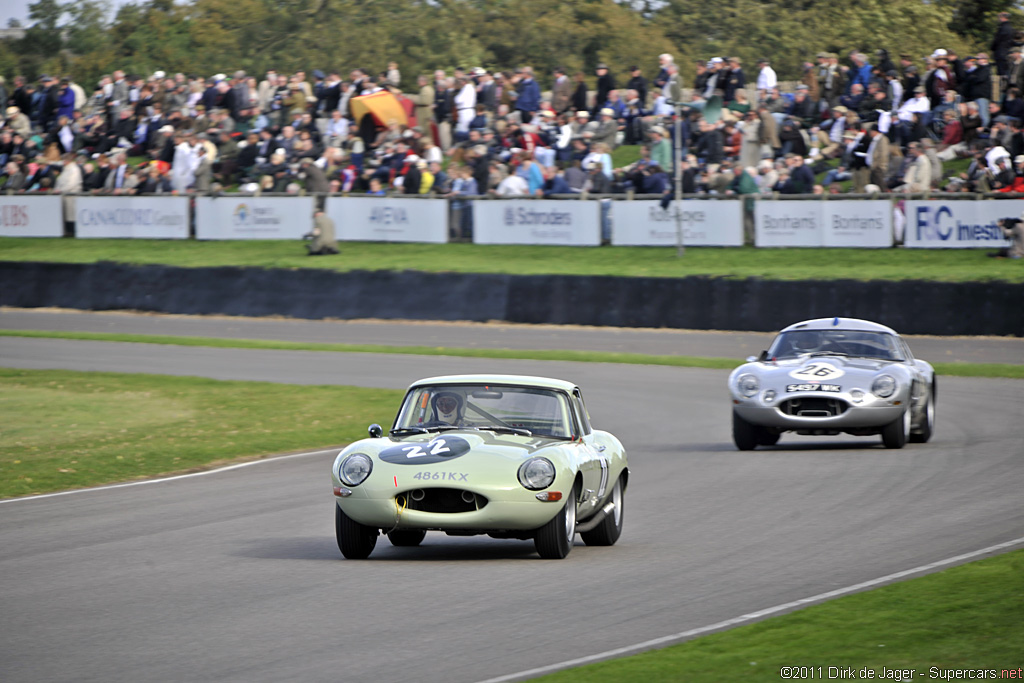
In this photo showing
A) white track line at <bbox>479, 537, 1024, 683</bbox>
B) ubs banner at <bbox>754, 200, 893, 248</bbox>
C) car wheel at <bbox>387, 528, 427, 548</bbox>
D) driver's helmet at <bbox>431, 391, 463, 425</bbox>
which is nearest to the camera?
white track line at <bbox>479, 537, 1024, 683</bbox>

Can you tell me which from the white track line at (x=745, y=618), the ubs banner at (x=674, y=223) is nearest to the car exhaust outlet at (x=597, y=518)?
the white track line at (x=745, y=618)

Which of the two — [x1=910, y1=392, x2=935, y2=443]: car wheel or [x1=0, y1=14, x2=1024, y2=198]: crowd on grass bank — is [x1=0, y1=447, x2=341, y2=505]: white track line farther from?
[x1=0, y1=14, x2=1024, y2=198]: crowd on grass bank

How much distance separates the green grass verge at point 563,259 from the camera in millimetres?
25391

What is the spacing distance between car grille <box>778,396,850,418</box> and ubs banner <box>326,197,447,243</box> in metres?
18.0

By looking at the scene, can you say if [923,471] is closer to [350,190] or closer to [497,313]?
[497,313]

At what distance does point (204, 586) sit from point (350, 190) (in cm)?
2565

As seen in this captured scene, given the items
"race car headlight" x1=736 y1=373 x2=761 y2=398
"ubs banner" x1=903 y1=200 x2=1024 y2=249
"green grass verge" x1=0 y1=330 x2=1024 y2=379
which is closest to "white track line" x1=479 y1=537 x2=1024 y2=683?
"race car headlight" x1=736 y1=373 x2=761 y2=398

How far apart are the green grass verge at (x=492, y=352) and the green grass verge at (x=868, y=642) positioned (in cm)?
1482

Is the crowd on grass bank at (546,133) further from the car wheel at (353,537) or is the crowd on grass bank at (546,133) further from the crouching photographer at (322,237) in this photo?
the car wheel at (353,537)

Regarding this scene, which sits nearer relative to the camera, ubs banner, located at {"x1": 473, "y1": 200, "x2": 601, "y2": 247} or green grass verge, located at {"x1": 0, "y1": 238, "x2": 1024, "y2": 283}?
green grass verge, located at {"x1": 0, "y1": 238, "x2": 1024, "y2": 283}

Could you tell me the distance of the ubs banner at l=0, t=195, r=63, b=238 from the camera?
3475 centimetres

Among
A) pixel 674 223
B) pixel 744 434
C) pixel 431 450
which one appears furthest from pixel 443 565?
pixel 674 223

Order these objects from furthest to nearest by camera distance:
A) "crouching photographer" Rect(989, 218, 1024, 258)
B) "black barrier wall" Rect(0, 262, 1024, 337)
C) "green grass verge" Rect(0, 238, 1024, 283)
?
1. "green grass verge" Rect(0, 238, 1024, 283)
2. "crouching photographer" Rect(989, 218, 1024, 258)
3. "black barrier wall" Rect(0, 262, 1024, 337)

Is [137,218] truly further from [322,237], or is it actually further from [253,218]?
[322,237]
